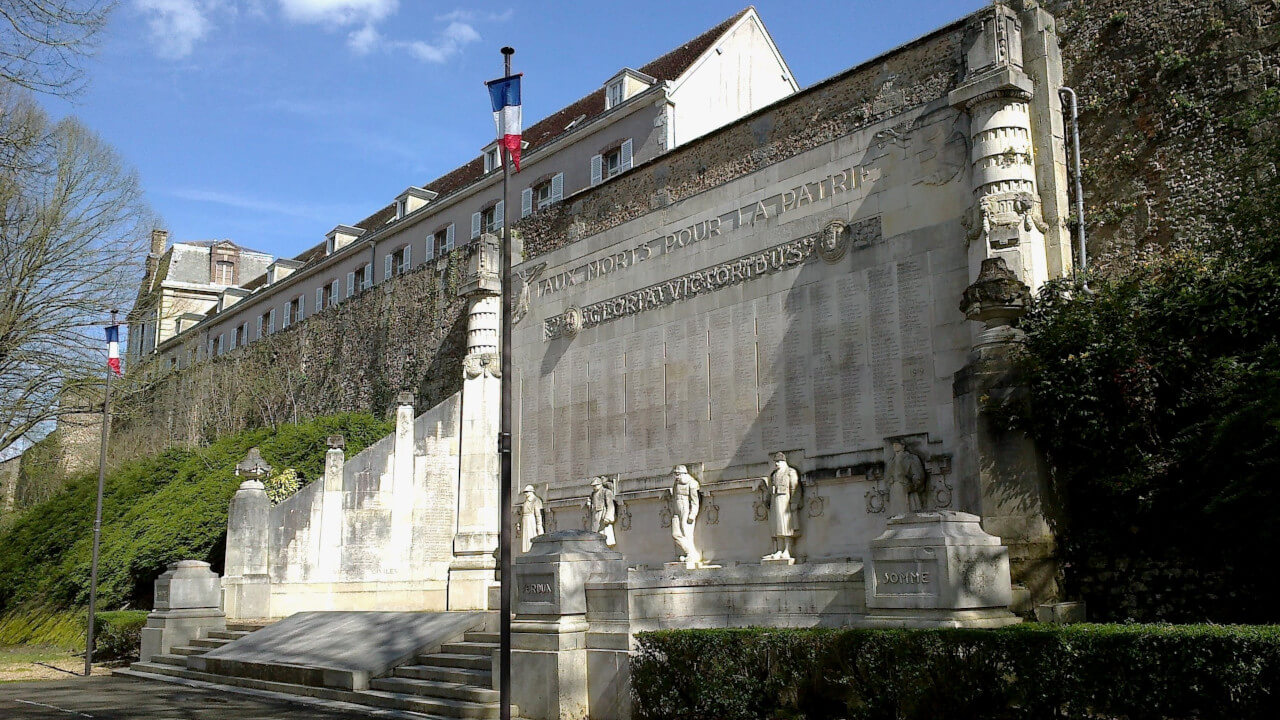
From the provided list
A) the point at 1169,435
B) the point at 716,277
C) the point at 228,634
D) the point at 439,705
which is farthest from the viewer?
the point at 228,634

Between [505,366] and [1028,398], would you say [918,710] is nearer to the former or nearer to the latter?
[1028,398]

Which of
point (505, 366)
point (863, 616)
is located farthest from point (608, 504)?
point (863, 616)

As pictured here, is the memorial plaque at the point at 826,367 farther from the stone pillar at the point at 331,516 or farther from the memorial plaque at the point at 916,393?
the stone pillar at the point at 331,516

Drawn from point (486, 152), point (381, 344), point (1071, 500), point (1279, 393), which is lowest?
point (1071, 500)

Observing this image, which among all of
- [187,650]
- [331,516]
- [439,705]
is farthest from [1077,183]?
[187,650]

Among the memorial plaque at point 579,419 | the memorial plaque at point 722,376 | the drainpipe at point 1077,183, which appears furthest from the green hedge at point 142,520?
the drainpipe at point 1077,183

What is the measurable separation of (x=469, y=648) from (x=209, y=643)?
768 centimetres

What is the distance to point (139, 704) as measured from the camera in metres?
14.2

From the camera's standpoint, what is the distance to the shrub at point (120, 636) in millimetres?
21812

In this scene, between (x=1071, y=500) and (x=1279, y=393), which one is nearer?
(x=1279, y=393)

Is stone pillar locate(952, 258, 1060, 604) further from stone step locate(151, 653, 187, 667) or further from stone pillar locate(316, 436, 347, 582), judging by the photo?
stone step locate(151, 653, 187, 667)

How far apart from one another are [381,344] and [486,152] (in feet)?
26.5

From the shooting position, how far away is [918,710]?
8.60 metres

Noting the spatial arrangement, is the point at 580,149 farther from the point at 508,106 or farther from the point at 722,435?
the point at 508,106
